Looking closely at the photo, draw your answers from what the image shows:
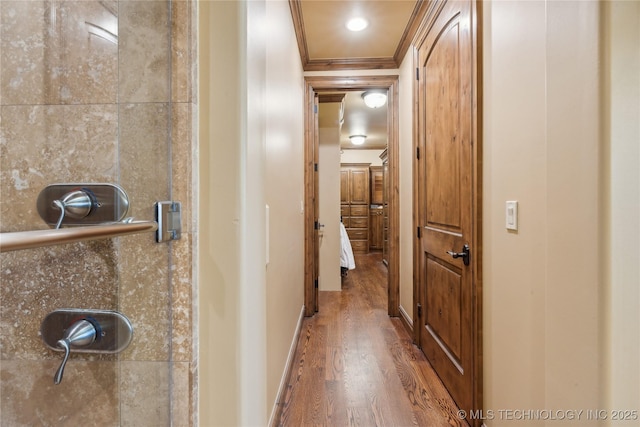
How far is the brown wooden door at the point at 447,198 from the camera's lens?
1.49 metres

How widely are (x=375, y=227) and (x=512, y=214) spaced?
19.7ft

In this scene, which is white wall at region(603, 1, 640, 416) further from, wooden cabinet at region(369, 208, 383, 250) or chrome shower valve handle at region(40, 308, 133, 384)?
wooden cabinet at region(369, 208, 383, 250)

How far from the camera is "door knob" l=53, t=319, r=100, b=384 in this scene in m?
0.59

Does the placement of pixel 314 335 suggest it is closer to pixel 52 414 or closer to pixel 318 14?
pixel 52 414

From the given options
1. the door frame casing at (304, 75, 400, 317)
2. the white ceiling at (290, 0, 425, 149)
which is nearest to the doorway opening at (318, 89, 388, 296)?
the door frame casing at (304, 75, 400, 317)

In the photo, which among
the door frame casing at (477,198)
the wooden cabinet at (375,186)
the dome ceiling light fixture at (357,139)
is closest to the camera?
the door frame casing at (477,198)

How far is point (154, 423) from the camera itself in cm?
62

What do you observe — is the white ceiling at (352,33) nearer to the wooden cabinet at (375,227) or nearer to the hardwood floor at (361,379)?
the hardwood floor at (361,379)

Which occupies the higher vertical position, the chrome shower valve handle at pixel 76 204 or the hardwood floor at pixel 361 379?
the chrome shower valve handle at pixel 76 204

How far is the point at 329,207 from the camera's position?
3805 mm

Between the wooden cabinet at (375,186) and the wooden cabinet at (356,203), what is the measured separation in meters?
0.14

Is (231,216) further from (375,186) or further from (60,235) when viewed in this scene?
(375,186)

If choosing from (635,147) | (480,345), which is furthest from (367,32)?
(480,345)

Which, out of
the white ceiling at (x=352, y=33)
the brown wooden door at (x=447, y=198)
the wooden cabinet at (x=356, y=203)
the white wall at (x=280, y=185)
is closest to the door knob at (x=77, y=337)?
the white wall at (x=280, y=185)
